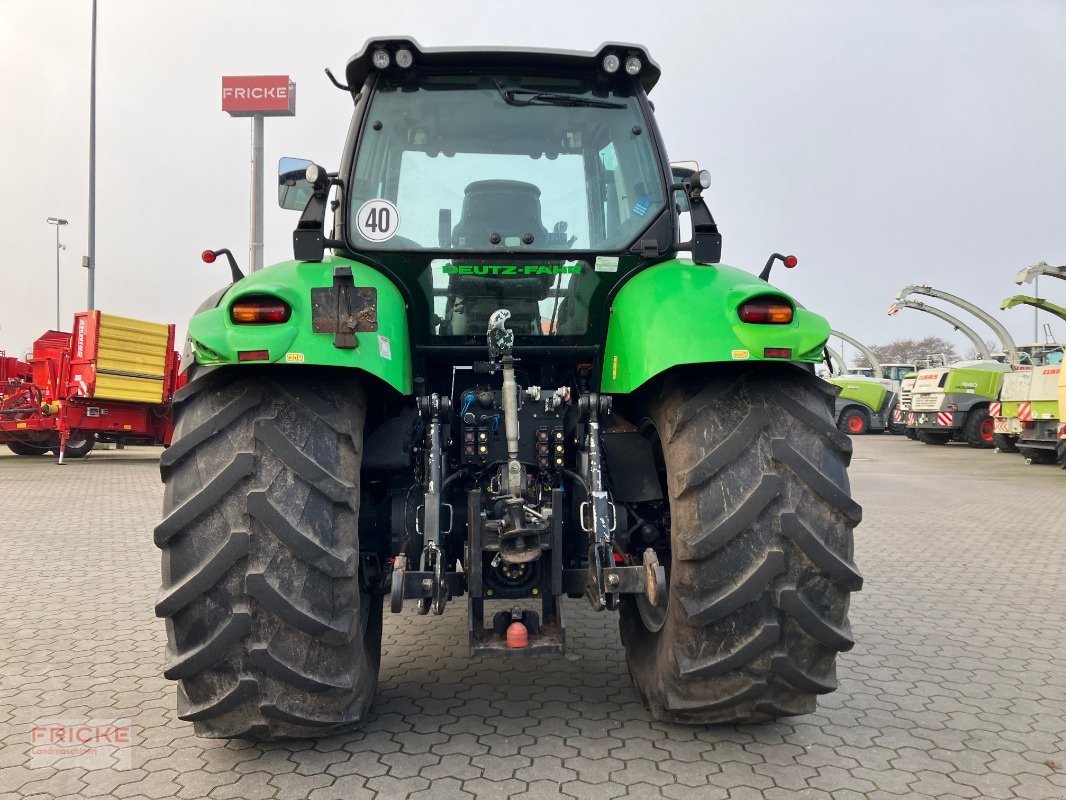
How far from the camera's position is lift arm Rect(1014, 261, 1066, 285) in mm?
20531

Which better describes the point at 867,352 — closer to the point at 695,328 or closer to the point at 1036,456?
the point at 1036,456

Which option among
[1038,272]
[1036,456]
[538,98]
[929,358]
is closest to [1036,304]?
[1038,272]

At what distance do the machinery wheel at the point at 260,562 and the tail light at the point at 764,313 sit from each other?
1426 mm

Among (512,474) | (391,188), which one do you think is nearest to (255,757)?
(512,474)

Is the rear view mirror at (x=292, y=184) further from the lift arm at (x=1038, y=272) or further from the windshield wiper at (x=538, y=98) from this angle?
the lift arm at (x=1038, y=272)

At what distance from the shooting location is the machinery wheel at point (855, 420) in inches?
1142

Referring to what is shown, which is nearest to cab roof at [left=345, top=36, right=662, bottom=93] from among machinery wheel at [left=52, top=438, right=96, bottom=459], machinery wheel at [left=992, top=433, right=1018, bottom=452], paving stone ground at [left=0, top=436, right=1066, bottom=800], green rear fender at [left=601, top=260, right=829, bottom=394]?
green rear fender at [left=601, top=260, right=829, bottom=394]

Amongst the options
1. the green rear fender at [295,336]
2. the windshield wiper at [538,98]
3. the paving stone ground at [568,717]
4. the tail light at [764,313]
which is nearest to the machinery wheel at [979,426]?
the paving stone ground at [568,717]

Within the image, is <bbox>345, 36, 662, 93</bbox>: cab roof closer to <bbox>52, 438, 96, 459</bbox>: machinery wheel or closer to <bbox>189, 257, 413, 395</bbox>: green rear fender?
<bbox>189, 257, 413, 395</bbox>: green rear fender

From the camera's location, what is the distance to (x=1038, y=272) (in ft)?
68.9

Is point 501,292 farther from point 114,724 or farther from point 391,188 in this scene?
point 114,724

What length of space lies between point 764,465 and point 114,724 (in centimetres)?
275

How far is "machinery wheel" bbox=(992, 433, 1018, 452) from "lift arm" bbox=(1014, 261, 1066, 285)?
13.0ft

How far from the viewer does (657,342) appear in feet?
10.1
